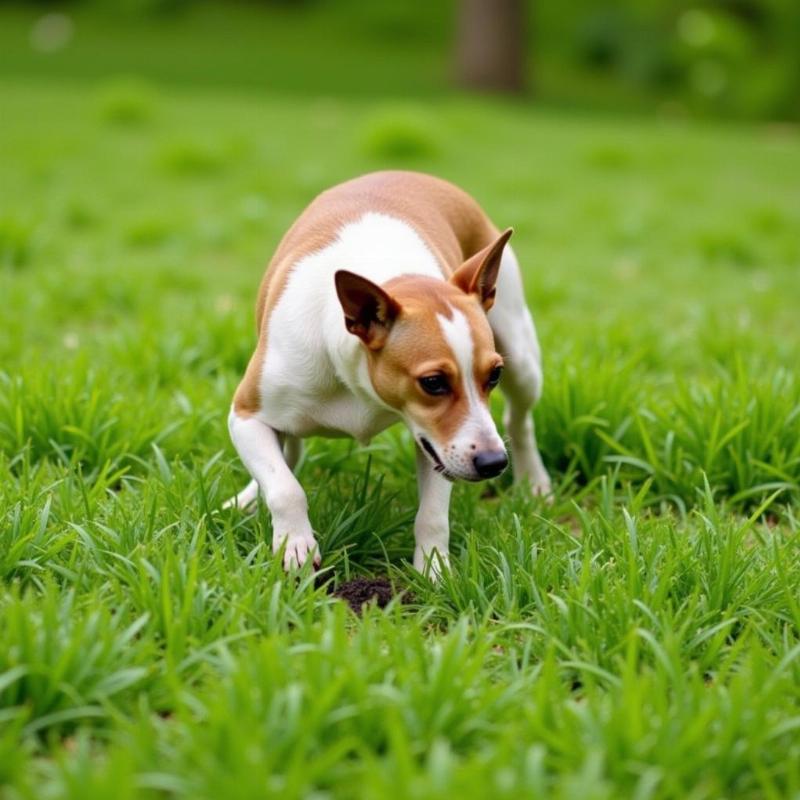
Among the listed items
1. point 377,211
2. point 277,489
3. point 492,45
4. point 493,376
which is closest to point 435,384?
point 493,376

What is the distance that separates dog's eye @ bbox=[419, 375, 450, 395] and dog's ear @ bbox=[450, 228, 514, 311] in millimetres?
383

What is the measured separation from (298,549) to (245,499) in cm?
55

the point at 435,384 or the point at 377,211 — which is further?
the point at 377,211

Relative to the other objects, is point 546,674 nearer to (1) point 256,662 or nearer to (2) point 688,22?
(1) point 256,662

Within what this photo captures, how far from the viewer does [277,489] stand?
3326 mm

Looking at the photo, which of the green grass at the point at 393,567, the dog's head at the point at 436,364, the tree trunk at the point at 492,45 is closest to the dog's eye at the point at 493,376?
the dog's head at the point at 436,364

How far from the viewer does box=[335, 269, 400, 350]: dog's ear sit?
3.05 metres

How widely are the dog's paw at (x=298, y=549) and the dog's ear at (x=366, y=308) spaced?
0.56 metres

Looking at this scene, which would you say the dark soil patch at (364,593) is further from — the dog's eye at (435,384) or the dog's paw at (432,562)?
the dog's eye at (435,384)

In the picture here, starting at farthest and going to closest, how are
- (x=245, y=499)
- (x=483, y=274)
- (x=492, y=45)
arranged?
(x=492, y=45), (x=245, y=499), (x=483, y=274)

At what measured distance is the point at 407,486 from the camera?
3969 mm

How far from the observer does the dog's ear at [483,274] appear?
332cm

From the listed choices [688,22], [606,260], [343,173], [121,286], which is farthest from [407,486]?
[688,22]

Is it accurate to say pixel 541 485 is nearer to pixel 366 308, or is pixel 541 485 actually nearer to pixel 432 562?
pixel 432 562
